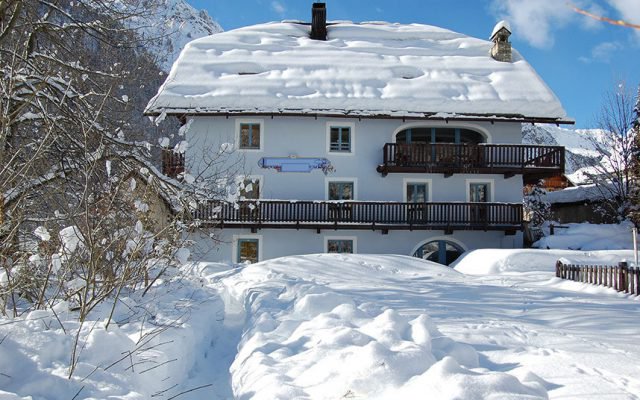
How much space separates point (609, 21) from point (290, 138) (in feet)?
64.6

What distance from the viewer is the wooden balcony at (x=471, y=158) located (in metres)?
20.0

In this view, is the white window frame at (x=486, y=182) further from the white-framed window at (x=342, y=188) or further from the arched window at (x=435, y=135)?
the white-framed window at (x=342, y=188)

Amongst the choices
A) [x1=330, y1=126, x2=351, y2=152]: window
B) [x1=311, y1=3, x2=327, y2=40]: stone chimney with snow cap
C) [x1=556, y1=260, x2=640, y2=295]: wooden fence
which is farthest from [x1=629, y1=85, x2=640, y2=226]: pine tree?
[x1=311, y1=3, x2=327, y2=40]: stone chimney with snow cap

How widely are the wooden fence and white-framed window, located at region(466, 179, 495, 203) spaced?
8.10 metres

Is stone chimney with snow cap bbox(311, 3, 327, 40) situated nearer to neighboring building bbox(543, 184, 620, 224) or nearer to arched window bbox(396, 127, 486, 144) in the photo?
arched window bbox(396, 127, 486, 144)

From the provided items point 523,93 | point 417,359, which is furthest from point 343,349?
point 523,93

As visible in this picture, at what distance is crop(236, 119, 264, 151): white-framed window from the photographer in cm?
2072

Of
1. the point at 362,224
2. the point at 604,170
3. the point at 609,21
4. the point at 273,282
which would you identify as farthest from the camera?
the point at 604,170

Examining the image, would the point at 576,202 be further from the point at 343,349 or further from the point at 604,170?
the point at 343,349

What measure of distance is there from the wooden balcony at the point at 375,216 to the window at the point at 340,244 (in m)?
0.90

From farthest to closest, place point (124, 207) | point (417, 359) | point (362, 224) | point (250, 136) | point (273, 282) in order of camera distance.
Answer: point (250, 136) < point (362, 224) < point (273, 282) < point (124, 207) < point (417, 359)

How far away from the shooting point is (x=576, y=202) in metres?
30.6

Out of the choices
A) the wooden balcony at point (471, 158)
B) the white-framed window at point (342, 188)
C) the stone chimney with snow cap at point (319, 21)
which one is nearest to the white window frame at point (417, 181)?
the wooden balcony at point (471, 158)

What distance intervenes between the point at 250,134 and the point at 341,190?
183 inches
